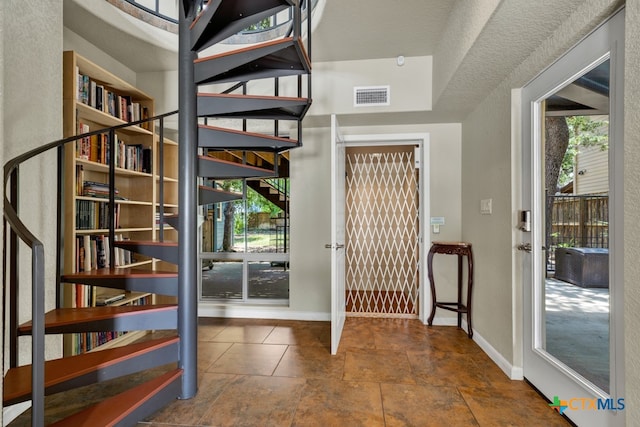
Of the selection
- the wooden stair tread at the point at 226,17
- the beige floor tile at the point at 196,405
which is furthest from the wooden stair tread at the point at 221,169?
the beige floor tile at the point at 196,405

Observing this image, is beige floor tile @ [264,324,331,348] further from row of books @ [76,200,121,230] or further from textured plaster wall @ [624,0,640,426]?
textured plaster wall @ [624,0,640,426]

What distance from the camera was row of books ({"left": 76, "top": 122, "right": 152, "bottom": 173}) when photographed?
227cm

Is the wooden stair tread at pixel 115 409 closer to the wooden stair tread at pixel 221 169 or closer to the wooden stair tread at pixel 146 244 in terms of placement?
the wooden stair tread at pixel 146 244

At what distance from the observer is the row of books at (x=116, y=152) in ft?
7.45

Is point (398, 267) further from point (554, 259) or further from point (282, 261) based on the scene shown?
point (554, 259)

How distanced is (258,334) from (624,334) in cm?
248

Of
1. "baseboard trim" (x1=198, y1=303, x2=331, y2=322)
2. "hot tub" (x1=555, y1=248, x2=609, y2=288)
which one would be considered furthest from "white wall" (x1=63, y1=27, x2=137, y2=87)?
"hot tub" (x1=555, y1=248, x2=609, y2=288)

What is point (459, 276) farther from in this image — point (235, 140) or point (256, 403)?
point (235, 140)

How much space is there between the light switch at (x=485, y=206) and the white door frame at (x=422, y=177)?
2.02 feet

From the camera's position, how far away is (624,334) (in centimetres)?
123

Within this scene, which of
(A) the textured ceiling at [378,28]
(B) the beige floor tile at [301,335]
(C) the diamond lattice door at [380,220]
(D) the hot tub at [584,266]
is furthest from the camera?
(C) the diamond lattice door at [380,220]

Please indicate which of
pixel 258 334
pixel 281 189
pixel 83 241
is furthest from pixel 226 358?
pixel 281 189

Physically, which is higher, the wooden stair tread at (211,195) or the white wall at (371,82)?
the white wall at (371,82)

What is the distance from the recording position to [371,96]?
2.88 metres
